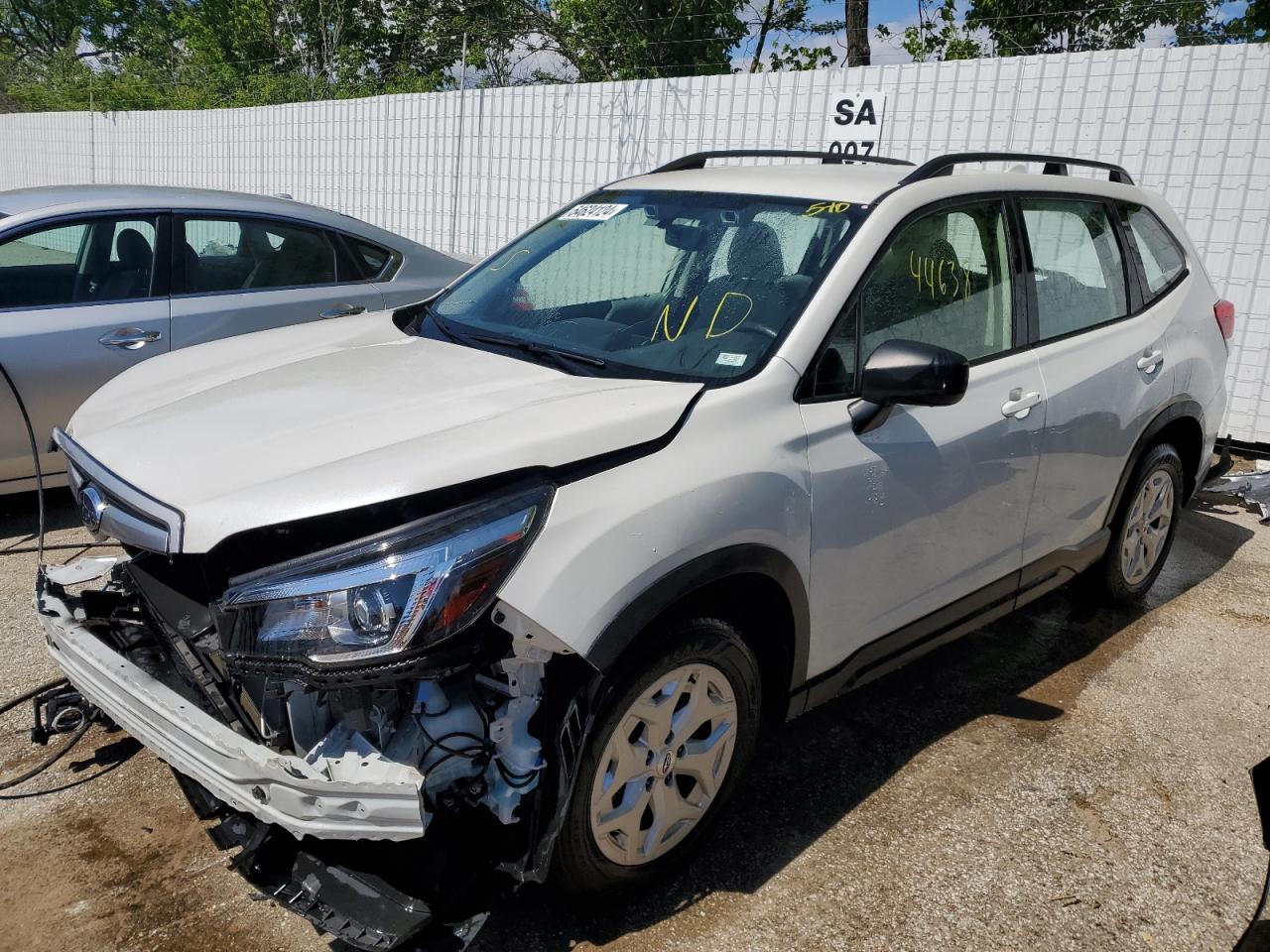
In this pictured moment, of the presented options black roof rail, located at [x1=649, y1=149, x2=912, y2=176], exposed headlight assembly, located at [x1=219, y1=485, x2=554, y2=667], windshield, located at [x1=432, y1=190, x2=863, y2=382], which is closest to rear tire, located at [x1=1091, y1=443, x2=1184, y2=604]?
black roof rail, located at [x1=649, y1=149, x2=912, y2=176]

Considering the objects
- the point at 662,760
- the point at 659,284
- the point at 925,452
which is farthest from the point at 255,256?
the point at 662,760

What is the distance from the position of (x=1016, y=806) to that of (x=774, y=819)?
31.9 inches

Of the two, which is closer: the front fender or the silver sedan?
the front fender

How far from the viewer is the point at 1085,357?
3.83 metres

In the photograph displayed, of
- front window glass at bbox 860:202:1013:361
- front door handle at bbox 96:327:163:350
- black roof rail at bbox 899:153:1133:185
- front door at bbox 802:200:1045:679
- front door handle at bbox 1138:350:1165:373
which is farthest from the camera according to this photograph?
front door handle at bbox 96:327:163:350

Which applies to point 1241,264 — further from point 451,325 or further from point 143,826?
point 143,826

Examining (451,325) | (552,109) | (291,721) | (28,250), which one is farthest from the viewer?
(552,109)

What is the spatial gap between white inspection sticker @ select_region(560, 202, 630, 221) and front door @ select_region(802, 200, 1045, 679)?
1.10 meters

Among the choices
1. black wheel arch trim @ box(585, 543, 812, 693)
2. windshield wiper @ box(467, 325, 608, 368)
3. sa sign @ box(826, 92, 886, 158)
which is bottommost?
black wheel arch trim @ box(585, 543, 812, 693)

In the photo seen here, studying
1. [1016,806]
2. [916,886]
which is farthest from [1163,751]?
[916,886]

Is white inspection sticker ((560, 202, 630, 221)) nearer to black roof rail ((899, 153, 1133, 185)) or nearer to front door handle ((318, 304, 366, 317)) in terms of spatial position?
black roof rail ((899, 153, 1133, 185))

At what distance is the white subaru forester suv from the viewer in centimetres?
213

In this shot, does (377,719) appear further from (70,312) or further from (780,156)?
(70,312)

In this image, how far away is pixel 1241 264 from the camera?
23.6 ft
